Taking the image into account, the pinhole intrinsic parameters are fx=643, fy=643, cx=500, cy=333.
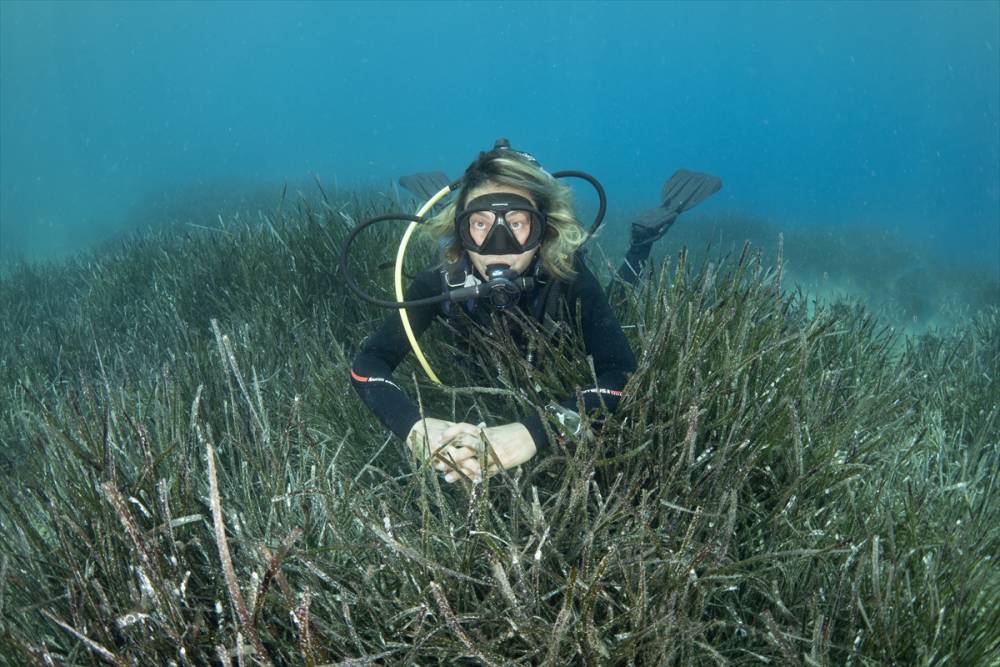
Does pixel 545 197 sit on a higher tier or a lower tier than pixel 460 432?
Answer: higher

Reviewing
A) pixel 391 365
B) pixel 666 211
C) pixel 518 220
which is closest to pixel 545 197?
pixel 518 220

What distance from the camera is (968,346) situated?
4793 mm

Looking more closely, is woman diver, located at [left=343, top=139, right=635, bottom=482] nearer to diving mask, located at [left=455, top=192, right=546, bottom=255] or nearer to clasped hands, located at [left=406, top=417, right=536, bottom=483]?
diving mask, located at [left=455, top=192, right=546, bottom=255]

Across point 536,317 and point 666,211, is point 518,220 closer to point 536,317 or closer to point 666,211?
point 536,317

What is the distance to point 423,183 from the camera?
7188 millimetres

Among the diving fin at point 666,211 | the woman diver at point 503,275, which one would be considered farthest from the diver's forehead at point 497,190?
the diving fin at point 666,211

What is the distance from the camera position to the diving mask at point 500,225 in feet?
9.48

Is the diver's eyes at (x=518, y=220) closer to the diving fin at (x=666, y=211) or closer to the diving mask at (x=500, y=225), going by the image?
the diving mask at (x=500, y=225)

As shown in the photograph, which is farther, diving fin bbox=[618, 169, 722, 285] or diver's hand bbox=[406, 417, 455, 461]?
diving fin bbox=[618, 169, 722, 285]

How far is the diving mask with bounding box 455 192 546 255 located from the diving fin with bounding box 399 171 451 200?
4.23 m

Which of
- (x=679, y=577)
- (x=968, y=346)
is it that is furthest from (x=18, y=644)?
(x=968, y=346)

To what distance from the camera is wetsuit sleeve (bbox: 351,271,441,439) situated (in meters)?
A: 2.56

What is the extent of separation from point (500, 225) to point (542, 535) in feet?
5.54

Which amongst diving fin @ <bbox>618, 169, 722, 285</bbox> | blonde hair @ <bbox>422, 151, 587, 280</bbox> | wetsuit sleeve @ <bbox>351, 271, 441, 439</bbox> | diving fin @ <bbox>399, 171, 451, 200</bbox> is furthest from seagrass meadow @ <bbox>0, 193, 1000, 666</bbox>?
diving fin @ <bbox>399, 171, 451, 200</bbox>
